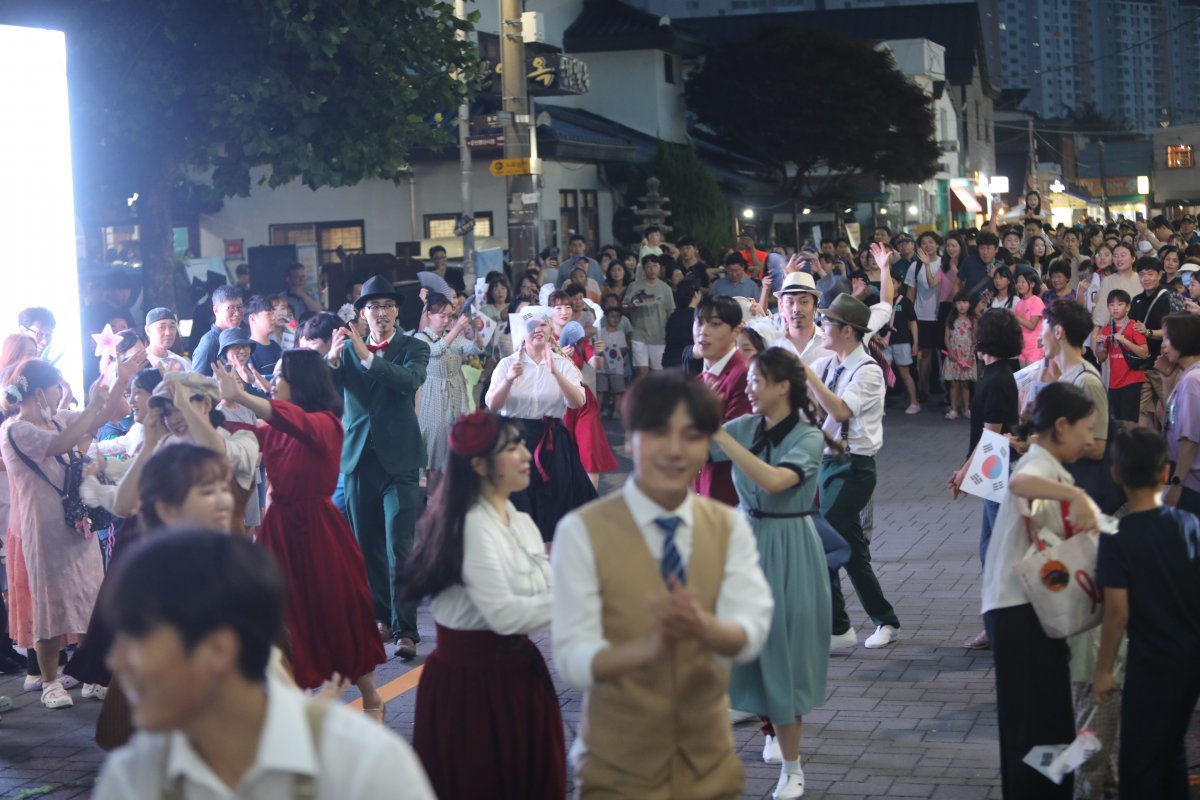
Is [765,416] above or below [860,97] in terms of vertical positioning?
below

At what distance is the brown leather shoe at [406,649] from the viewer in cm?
862

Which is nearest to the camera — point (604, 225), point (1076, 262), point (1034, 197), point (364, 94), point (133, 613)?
point (133, 613)

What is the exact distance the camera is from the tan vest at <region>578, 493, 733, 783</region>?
12.5 feet

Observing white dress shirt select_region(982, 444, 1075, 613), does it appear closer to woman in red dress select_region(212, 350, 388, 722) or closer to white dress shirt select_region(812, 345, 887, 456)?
white dress shirt select_region(812, 345, 887, 456)

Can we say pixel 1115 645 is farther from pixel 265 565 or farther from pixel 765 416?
pixel 265 565

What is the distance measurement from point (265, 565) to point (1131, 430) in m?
3.44

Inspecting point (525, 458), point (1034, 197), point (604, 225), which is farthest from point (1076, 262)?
point (525, 458)

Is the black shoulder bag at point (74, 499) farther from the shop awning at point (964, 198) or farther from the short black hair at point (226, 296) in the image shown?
the shop awning at point (964, 198)

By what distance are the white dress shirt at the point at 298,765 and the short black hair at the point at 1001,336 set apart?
19.0ft

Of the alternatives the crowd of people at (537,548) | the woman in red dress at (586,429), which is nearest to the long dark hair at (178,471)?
the crowd of people at (537,548)

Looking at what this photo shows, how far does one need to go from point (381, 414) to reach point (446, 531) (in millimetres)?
4443

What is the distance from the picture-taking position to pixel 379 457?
9.02 meters

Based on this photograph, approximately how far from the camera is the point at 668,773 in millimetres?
3943

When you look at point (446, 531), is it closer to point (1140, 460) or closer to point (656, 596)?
point (656, 596)
